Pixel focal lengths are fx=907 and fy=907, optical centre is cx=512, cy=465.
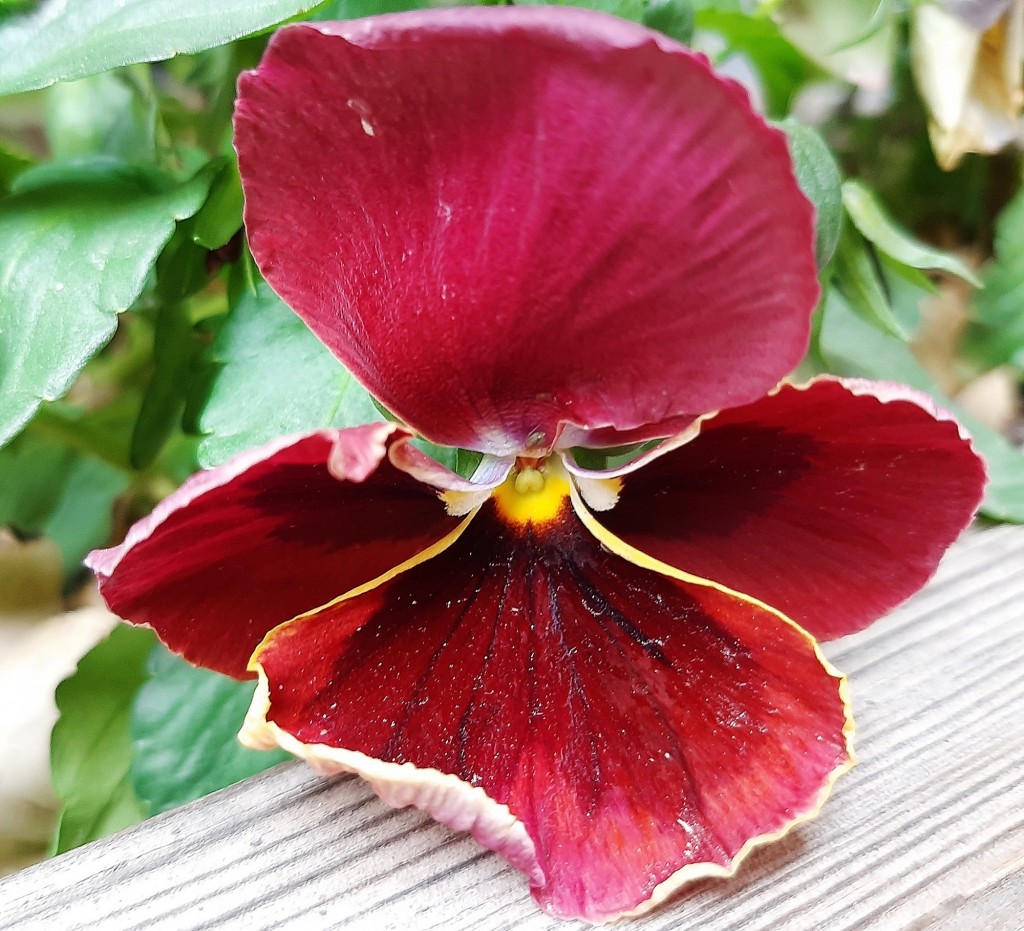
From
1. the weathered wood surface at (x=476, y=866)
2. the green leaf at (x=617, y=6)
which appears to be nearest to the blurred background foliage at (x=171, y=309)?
the green leaf at (x=617, y=6)

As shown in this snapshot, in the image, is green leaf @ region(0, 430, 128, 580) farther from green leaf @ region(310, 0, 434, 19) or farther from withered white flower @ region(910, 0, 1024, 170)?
withered white flower @ region(910, 0, 1024, 170)

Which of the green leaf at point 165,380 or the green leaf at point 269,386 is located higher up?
the green leaf at point 269,386

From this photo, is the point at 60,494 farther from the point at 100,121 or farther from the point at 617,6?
the point at 617,6

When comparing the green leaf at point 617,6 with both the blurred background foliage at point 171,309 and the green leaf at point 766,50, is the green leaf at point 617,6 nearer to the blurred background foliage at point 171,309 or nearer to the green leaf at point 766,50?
the blurred background foliage at point 171,309

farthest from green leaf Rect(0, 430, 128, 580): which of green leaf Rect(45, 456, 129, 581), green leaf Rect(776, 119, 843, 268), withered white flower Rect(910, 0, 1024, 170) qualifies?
withered white flower Rect(910, 0, 1024, 170)

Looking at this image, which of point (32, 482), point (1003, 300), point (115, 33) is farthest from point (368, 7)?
point (1003, 300)

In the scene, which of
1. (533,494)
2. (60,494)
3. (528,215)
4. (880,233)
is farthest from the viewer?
(60,494)
